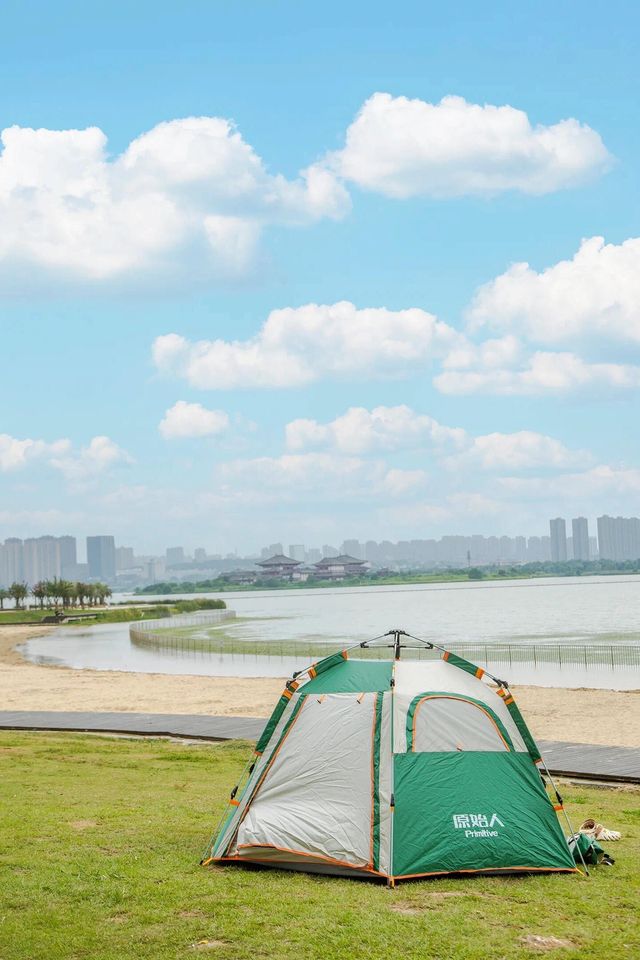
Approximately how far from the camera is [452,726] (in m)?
9.99

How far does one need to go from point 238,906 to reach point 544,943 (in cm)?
260

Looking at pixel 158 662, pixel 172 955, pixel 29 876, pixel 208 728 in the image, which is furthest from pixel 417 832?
pixel 158 662

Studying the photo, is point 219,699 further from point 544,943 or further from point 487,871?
point 544,943

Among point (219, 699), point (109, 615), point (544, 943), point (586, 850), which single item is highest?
point (544, 943)

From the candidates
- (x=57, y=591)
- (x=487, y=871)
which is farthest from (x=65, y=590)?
(x=487, y=871)

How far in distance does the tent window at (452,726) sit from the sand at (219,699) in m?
11.5

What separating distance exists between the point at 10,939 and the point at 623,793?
10583mm

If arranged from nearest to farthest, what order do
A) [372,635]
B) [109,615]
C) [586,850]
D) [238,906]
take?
[238,906]
[586,850]
[372,635]
[109,615]

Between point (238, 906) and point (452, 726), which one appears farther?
point (452, 726)

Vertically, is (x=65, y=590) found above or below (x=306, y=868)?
below

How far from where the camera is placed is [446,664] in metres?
10.5

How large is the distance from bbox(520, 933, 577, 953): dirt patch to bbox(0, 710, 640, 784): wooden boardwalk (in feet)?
30.8

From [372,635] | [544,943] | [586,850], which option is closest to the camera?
[544,943]

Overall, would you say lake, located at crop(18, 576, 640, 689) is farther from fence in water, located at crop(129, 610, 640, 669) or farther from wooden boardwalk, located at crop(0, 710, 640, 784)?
wooden boardwalk, located at crop(0, 710, 640, 784)
